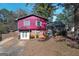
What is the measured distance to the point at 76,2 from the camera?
5754 millimetres

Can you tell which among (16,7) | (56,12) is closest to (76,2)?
(56,12)

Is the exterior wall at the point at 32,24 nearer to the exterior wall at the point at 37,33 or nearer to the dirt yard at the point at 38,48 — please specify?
the exterior wall at the point at 37,33

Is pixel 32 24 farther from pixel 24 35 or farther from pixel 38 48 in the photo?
pixel 38 48

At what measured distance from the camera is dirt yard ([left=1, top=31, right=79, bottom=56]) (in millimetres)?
5730

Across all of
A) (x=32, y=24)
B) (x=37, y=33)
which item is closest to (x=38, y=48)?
(x=37, y=33)

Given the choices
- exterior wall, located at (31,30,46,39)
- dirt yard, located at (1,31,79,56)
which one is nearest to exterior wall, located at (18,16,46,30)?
exterior wall, located at (31,30,46,39)

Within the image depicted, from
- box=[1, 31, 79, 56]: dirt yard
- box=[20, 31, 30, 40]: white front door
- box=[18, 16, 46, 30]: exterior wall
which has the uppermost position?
box=[18, 16, 46, 30]: exterior wall

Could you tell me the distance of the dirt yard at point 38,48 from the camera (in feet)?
18.8

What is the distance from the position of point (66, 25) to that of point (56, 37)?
171 millimetres

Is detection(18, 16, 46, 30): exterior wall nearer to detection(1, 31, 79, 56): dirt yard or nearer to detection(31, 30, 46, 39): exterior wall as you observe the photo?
detection(31, 30, 46, 39): exterior wall

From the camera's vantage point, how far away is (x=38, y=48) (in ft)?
18.8

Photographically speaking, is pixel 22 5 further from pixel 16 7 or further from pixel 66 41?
pixel 66 41

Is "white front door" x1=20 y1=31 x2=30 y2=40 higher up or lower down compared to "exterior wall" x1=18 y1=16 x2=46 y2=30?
lower down

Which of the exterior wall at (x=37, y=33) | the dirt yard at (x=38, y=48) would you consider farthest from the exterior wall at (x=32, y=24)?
the dirt yard at (x=38, y=48)
